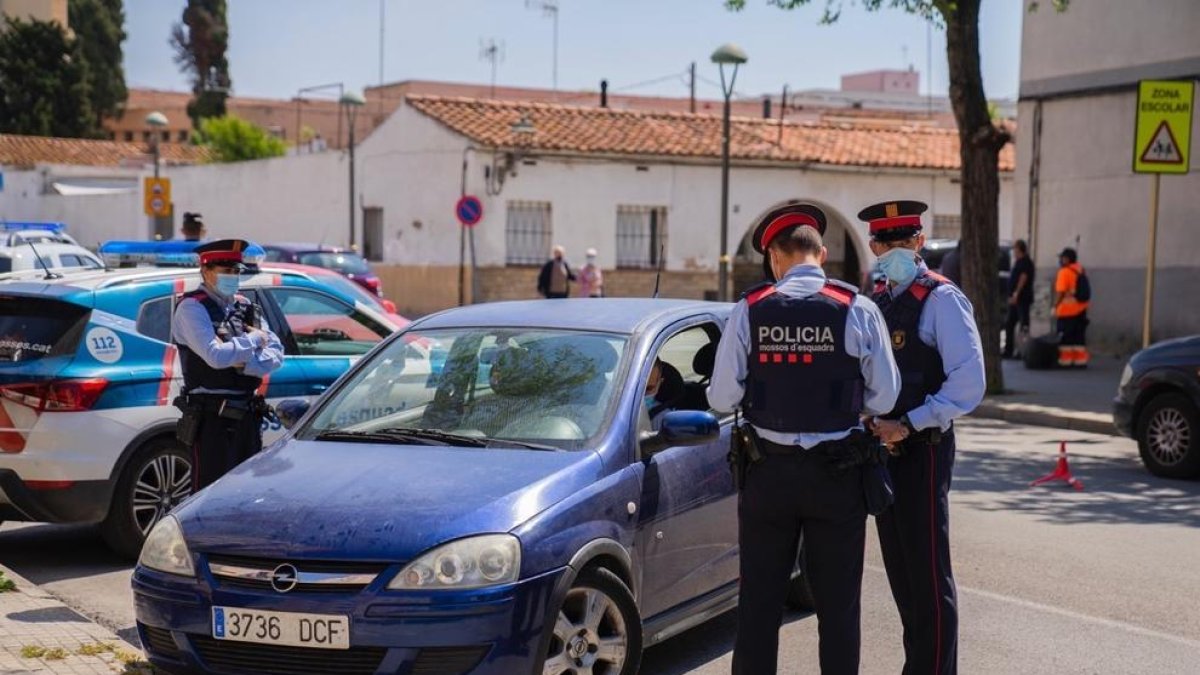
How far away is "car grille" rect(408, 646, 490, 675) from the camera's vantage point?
15.8 feet

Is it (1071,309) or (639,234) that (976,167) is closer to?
(1071,309)

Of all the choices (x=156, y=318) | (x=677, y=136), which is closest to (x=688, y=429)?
(x=156, y=318)

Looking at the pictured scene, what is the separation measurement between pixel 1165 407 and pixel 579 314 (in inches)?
281

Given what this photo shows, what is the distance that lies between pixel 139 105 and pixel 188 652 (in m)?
92.4

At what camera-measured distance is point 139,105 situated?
9200 cm

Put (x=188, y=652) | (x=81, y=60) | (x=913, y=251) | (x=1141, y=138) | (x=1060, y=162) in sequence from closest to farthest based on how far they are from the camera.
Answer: (x=188, y=652) < (x=913, y=251) < (x=1141, y=138) < (x=1060, y=162) < (x=81, y=60)

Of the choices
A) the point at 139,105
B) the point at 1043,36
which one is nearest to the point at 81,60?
the point at 139,105

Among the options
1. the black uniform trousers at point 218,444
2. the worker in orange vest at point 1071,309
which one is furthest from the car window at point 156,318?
the worker in orange vest at point 1071,309

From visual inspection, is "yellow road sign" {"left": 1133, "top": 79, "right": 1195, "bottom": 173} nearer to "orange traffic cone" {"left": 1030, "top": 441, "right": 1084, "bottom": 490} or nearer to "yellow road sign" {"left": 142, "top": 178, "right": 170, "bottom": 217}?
"orange traffic cone" {"left": 1030, "top": 441, "right": 1084, "bottom": 490}

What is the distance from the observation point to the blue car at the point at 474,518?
4.86 m

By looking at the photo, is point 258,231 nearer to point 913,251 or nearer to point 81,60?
point 81,60

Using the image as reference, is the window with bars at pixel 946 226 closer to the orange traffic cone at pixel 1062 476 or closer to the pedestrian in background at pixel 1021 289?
the pedestrian in background at pixel 1021 289

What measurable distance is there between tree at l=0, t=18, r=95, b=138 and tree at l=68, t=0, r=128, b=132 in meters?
2.16

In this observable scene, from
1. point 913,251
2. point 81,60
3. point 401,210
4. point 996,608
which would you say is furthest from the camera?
point 81,60
